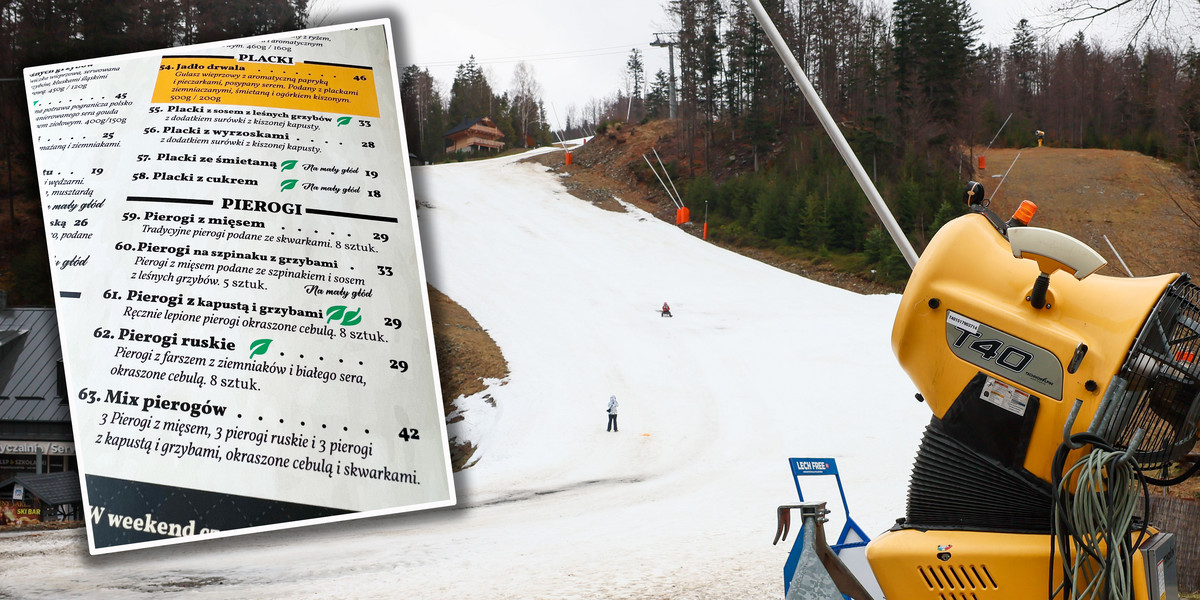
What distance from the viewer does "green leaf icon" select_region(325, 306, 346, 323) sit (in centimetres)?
260

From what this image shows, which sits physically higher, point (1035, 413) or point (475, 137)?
point (475, 137)

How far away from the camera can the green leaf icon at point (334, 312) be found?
2.60 meters

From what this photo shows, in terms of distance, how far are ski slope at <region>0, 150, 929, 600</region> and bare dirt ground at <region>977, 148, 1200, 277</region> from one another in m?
11.1

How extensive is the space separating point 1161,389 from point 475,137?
65105 millimetres

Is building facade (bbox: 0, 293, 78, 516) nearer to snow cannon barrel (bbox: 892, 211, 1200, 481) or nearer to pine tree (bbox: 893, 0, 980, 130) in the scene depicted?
snow cannon barrel (bbox: 892, 211, 1200, 481)

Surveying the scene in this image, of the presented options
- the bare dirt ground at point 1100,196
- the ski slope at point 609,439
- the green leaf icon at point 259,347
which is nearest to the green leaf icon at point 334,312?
the green leaf icon at point 259,347

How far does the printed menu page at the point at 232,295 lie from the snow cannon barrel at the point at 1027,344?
165cm

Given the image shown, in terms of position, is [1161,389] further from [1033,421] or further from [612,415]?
[612,415]

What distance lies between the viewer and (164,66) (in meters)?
2.73

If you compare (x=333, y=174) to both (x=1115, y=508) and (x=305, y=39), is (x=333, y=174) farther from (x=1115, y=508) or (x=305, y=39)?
(x=1115, y=508)

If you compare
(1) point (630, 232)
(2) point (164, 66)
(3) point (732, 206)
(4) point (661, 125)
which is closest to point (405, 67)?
(2) point (164, 66)

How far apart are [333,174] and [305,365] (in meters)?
0.64

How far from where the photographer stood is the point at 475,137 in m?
65.1

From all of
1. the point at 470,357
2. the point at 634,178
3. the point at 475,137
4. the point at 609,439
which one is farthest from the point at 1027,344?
the point at 475,137
